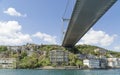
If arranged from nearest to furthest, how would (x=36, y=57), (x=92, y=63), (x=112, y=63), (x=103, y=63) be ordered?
(x=92, y=63)
(x=36, y=57)
(x=103, y=63)
(x=112, y=63)

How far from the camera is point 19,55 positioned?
232ft

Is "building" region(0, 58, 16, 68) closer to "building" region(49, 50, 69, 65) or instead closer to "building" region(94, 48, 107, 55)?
"building" region(49, 50, 69, 65)

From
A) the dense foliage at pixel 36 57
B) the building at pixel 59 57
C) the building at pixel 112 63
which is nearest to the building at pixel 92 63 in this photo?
the dense foliage at pixel 36 57

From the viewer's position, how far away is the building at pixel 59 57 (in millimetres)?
63881

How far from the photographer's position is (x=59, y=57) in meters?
64.3

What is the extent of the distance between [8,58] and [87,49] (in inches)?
990

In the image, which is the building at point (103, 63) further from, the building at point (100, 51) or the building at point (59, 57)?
the building at point (100, 51)

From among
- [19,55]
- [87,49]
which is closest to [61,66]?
[19,55]

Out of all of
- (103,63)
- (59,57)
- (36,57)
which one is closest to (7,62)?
(36,57)

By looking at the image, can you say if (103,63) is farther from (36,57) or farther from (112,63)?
(36,57)

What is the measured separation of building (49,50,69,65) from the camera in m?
63.9

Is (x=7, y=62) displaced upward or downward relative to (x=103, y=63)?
upward

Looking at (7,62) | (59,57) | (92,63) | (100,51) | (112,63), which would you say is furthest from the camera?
(100,51)

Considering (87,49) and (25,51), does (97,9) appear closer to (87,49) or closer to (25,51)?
(25,51)
